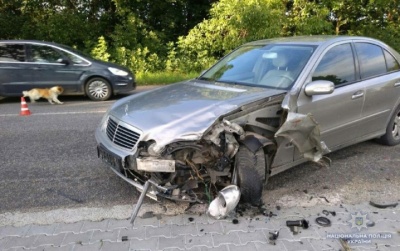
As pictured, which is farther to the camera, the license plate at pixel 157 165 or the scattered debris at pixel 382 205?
the scattered debris at pixel 382 205

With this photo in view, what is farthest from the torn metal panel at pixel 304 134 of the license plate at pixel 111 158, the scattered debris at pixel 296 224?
the license plate at pixel 111 158

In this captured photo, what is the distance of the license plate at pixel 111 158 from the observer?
3.26 metres

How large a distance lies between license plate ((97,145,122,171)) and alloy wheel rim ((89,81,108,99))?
6.06 m

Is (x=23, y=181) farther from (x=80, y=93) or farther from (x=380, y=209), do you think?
(x=80, y=93)

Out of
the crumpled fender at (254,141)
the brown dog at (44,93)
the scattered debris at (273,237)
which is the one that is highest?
the crumpled fender at (254,141)

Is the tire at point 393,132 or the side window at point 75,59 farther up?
the tire at point 393,132

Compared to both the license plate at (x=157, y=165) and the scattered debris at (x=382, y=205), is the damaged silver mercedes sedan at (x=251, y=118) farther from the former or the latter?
the scattered debris at (x=382, y=205)

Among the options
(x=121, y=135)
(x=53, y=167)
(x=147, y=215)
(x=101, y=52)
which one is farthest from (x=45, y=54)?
(x=147, y=215)

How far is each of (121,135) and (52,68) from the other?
6.78 m

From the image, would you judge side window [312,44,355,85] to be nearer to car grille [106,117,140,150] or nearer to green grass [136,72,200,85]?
car grille [106,117,140,150]

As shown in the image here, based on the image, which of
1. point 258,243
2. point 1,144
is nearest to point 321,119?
point 258,243

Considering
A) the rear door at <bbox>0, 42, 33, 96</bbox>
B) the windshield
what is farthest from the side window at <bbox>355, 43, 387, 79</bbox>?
the rear door at <bbox>0, 42, 33, 96</bbox>

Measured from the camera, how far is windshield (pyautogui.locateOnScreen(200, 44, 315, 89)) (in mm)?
A: 3915

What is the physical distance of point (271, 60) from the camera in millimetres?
4238
